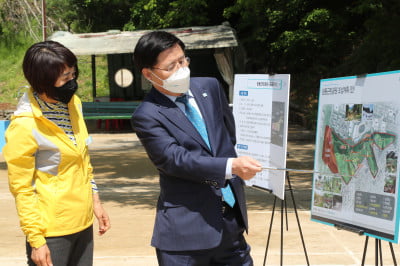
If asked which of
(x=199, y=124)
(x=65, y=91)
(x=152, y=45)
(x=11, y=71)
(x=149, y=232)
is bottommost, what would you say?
(x=149, y=232)

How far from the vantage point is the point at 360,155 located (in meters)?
3.36

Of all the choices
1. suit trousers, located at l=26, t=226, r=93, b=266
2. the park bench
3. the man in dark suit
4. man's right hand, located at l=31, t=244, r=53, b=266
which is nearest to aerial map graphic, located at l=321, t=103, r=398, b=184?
the man in dark suit

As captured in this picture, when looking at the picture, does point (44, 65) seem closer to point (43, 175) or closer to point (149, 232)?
point (43, 175)

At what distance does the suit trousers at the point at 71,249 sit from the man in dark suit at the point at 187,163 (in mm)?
421

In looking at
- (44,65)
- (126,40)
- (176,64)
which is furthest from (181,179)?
(126,40)

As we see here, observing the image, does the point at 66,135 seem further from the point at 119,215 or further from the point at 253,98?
the point at 119,215

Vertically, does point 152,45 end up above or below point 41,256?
above

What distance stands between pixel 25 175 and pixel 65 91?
1.42ft

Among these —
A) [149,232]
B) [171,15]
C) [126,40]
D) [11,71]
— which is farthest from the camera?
[11,71]

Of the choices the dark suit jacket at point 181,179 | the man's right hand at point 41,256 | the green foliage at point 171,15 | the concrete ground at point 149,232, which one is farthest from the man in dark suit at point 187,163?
the green foliage at point 171,15

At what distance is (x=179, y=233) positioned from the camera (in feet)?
8.02

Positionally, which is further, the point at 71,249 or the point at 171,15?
the point at 171,15

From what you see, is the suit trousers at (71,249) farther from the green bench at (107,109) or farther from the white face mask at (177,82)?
the green bench at (107,109)

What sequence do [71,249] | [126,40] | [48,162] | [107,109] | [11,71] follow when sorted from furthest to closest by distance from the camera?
[11,71] < [126,40] < [107,109] < [71,249] < [48,162]
